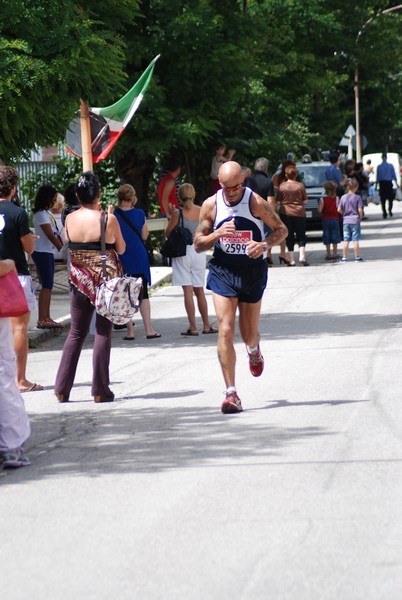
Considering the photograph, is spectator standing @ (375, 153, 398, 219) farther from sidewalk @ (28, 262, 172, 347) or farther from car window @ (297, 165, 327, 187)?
sidewalk @ (28, 262, 172, 347)

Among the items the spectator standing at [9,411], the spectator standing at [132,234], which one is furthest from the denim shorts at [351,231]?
the spectator standing at [9,411]

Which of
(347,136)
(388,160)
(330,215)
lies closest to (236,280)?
(330,215)

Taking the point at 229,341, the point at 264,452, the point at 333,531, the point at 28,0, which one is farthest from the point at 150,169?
the point at 333,531

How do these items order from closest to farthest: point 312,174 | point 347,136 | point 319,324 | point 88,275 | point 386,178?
point 88,275 → point 319,324 → point 312,174 → point 386,178 → point 347,136

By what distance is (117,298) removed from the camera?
10.1 m

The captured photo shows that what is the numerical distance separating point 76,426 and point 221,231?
5.53ft

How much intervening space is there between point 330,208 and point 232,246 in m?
15.9

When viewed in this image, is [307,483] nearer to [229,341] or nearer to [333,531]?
[333,531]

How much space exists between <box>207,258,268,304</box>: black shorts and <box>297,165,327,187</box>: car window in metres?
24.1

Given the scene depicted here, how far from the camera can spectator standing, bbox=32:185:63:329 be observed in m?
15.1

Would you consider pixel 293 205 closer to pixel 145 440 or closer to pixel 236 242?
pixel 236 242

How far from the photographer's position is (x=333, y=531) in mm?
6070

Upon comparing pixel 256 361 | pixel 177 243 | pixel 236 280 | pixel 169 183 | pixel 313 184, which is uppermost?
pixel 169 183

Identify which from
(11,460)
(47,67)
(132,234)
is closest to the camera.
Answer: (11,460)
